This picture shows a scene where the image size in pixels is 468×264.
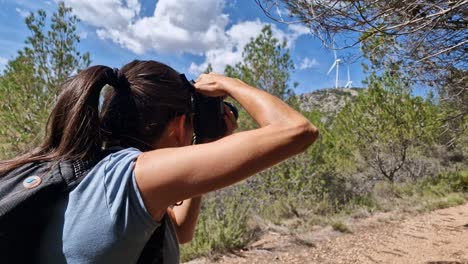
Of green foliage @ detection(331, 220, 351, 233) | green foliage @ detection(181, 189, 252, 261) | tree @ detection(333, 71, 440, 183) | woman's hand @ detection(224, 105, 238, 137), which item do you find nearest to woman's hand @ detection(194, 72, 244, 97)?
woman's hand @ detection(224, 105, 238, 137)

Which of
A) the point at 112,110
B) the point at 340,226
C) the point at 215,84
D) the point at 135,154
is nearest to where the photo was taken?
the point at 135,154

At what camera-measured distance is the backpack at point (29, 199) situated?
2.33 feet

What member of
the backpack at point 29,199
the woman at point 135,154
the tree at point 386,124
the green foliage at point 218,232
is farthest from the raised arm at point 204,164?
the tree at point 386,124

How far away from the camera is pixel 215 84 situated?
1.10 meters

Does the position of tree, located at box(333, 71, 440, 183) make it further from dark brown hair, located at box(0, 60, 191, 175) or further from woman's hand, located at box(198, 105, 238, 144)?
dark brown hair, located at box(0, 60, 191, 175)

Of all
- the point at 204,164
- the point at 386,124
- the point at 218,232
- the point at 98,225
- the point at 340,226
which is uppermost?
the point at 386,124

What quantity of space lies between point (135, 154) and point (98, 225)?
6.2 inches

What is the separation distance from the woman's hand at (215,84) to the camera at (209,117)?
0.02 meters

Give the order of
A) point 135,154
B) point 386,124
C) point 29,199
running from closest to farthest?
point 29,199 < point 135,154 < point 386,124

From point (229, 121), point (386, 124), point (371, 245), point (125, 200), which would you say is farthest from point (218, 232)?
point (386, 124)

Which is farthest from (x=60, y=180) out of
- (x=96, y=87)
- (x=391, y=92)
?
(x=391, y=92)

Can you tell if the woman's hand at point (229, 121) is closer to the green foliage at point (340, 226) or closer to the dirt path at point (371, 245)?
the dirt path at point (371, 245)

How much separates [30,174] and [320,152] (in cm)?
966

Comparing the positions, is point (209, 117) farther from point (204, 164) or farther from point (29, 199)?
point (29, 199)
